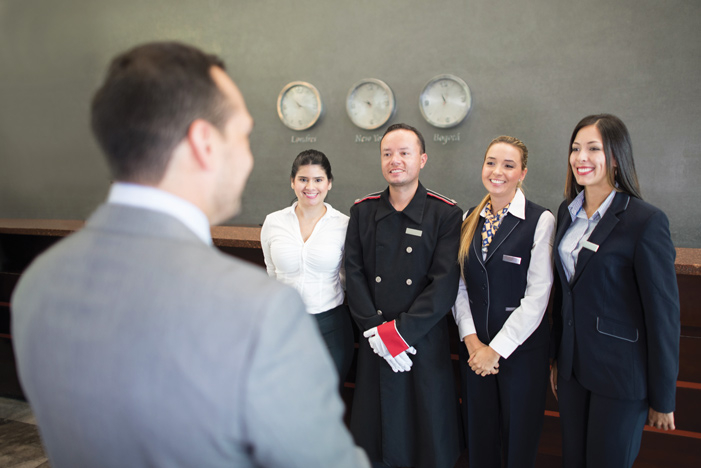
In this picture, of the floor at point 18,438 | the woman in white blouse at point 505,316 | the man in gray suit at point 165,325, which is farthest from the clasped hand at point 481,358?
the floor at point 18,438

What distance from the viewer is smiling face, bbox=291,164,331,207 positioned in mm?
2127

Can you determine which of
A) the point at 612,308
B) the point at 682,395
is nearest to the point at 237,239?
the point at 612,308

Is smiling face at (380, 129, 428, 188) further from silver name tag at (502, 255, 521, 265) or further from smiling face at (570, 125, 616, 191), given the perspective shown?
smiling face at (570, 125, 616, 191)

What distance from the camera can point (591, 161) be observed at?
162cm

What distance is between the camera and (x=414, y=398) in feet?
6.55

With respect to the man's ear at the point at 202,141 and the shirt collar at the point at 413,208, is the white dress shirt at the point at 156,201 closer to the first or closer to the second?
the man's ear at the point at 202,141

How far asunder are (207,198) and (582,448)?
70.1 inches

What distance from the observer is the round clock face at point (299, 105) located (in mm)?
4031

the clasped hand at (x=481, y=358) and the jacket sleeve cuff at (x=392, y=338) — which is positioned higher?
the jacket sleeve cuff at (x=392, y=338)

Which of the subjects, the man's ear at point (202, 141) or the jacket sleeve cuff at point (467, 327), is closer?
the man's ear at point (202, 141)

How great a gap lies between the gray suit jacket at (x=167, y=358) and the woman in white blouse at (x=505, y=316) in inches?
55.5

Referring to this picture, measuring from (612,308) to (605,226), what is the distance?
30 centimetres

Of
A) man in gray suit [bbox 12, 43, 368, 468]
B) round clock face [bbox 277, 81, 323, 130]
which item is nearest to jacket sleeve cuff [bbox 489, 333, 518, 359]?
man in gray suit [bbox 12, 43, 368, 468]

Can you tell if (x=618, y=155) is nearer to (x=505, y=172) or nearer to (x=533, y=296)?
(x=505, y=172)
